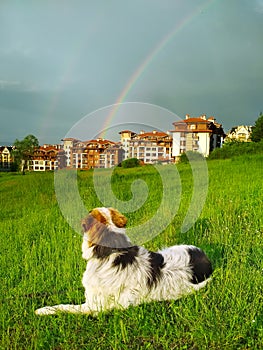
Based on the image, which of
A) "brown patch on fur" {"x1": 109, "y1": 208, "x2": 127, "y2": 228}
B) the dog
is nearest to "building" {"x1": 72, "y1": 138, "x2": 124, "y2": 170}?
the dog

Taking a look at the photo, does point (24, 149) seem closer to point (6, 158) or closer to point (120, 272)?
point (6, 158)

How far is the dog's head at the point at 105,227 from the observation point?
145 inches

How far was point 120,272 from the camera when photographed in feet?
13.2

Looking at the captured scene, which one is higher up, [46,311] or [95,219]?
[95,219]

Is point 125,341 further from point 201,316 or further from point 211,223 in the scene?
point 211,223

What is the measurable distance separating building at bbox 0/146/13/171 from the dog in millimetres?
61276

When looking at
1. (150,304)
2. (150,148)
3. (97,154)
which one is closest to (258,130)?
(150,148)

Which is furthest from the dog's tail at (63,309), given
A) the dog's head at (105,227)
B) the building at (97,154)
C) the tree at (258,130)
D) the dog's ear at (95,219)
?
the tree at (258,130)

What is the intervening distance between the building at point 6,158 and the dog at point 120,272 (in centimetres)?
6128

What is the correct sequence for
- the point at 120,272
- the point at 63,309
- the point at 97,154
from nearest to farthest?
1. the point at 120,272
2. the point at 63,309
3. the point at 97,154

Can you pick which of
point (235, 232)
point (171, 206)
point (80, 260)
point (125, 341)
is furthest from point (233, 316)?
point (171, 206)

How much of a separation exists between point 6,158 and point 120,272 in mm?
65770

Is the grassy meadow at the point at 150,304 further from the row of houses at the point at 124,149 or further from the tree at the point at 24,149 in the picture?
the tree at the point at 24,149

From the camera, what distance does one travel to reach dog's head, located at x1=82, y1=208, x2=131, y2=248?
3.69 metres
